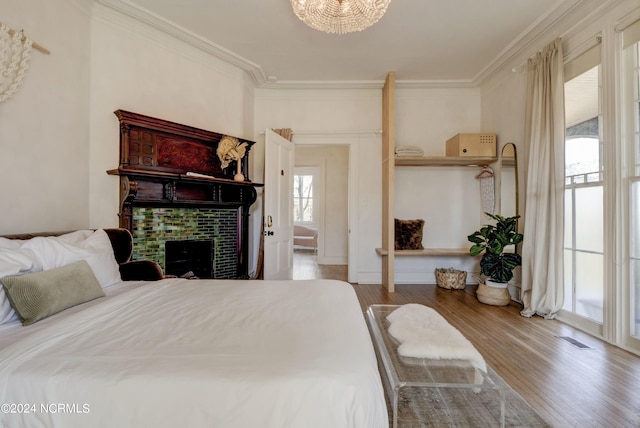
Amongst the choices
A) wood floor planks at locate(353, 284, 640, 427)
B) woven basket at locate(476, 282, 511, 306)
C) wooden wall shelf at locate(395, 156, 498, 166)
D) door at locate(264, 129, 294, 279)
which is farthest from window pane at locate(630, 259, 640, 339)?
door at locate(264, 129, 294, 279)

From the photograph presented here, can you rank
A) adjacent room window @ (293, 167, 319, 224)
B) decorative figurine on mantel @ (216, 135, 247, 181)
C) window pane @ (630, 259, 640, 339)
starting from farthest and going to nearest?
adjacent room window @ (293, 167, 319, 224), decorative figurine on mantel @ (216, 135, 247, 181), window pane @ (630, 259, 640, 339)

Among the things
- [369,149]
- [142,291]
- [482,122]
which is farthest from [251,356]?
[482,122]

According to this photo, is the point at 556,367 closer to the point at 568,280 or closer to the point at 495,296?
the point at 568,280

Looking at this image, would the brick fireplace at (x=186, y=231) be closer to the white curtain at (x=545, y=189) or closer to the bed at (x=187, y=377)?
the bed at (x=187, y=377)

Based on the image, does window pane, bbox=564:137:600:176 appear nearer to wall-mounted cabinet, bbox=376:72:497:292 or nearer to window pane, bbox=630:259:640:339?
window pane, bbox=630:259:640:339

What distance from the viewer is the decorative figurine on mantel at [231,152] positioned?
133 inches

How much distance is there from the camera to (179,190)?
3072mm

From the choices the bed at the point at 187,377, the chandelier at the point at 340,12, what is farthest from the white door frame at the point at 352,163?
the bed at the point at 187,377

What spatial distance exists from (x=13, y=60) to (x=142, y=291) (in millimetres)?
1865

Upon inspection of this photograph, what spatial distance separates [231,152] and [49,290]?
2.37 m

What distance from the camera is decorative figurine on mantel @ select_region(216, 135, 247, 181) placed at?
3375 mm

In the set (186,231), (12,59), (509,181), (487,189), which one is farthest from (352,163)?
(12,59)

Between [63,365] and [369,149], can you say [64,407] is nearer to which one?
[63,365]

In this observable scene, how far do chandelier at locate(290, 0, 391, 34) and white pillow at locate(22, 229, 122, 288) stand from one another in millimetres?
2223
